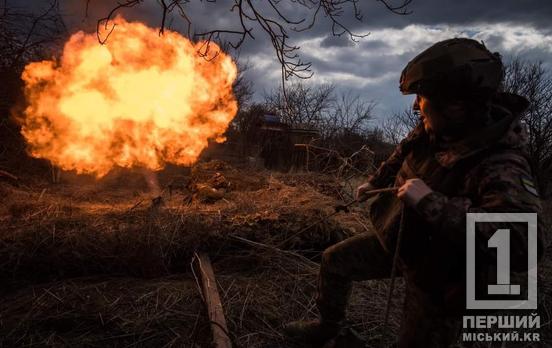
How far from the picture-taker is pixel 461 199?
204 centimetres

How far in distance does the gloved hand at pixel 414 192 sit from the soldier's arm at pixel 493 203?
1.0 inches

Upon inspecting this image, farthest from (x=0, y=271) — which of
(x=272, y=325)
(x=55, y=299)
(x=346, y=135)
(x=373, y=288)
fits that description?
(x=346, y=135)

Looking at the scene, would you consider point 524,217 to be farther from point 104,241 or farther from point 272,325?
point 104,241

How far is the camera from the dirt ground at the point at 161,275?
3551 millimetres

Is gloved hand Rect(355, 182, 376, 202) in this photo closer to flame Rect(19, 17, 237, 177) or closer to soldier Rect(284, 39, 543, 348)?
soldier Rect(284, 39, 543, 348)

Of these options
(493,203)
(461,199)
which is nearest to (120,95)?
(461,199)

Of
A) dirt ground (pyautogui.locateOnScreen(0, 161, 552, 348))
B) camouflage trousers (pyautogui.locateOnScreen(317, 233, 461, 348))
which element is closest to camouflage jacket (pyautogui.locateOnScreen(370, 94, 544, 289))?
camouflage trousers (pyautogui.locateOnScreen(317, 233, 461, 348))

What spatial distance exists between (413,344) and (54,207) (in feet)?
18.3

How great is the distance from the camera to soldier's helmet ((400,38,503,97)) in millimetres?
2182

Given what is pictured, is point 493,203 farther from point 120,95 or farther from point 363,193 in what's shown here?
point 120,95

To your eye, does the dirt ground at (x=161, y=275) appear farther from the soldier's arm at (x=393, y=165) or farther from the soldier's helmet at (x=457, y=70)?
the soldier's helmet at (x=457, y=70)

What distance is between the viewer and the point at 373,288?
4695 mm

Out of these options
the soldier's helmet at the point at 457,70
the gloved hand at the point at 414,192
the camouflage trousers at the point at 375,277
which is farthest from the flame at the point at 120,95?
the gloved hand at the point at 414,192

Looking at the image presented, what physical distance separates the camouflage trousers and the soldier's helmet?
4.18ft
